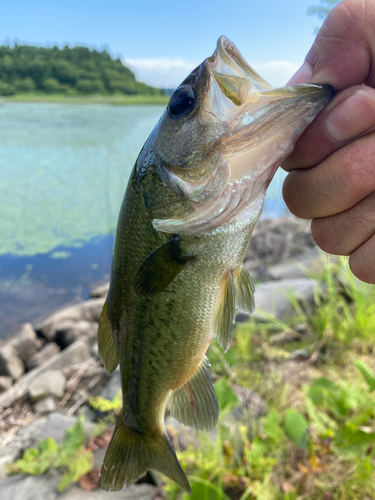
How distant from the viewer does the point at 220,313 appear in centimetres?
142

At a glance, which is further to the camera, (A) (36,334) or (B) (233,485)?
(A) (36,334)

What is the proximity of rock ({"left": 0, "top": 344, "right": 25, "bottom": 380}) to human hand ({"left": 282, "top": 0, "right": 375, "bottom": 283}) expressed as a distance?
16.1 ft

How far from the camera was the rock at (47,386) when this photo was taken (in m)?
4.08

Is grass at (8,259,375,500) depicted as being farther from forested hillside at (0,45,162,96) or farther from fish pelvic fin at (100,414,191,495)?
forested hillside at (0,45,162,96)

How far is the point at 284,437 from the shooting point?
2.81 metres

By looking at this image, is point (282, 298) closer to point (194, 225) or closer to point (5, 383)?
point (5, 383)

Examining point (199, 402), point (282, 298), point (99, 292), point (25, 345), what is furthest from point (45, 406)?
point (99, 292)

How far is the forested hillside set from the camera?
45625 millimetres

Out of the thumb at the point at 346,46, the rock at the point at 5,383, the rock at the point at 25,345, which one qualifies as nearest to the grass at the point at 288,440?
the thumb at the point at 346,46

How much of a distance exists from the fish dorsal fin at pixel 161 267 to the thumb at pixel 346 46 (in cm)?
80

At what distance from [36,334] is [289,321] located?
4306 millimetres

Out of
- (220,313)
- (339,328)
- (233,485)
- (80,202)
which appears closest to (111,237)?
(80,202)

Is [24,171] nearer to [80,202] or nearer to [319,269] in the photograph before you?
[80,202]

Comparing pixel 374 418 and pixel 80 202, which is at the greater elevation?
pixel 374 418
